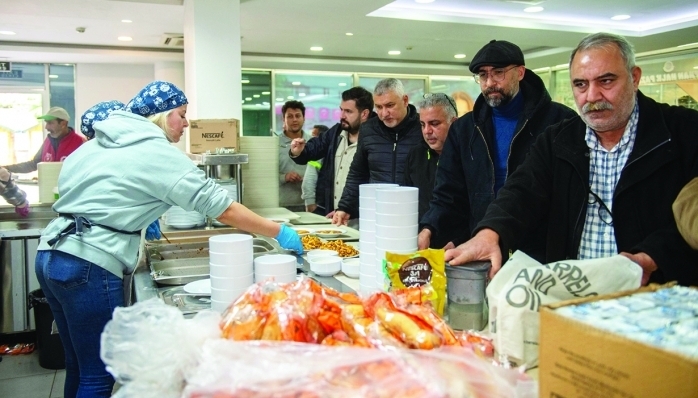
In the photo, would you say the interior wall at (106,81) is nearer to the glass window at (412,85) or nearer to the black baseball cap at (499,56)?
the glass window at (412,85)

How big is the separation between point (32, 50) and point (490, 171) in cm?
696

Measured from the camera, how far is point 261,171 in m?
3.93

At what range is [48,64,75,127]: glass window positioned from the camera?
27.9 ft

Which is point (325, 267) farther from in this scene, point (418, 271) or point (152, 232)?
point (152, 232)

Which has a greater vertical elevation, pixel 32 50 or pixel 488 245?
pixel 32 50

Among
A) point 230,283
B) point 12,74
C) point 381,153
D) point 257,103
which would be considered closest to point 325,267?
point 230,283

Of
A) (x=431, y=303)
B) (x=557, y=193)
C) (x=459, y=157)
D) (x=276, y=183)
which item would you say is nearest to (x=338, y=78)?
(x=276, y=183)

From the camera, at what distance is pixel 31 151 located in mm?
8820

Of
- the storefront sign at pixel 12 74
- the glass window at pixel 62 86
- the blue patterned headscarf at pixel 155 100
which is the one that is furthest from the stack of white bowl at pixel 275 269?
the storefront sign at pixel 12 74

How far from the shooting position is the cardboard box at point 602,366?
63 centimetres

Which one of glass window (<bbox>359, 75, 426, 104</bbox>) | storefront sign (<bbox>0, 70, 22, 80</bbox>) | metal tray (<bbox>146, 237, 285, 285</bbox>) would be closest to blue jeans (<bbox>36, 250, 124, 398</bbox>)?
metal tray (<bbox>146, 237, 285, 285</bbox>)

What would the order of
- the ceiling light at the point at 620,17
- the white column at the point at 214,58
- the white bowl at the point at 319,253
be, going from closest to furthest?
the white bowl at the point at 319,253
the white column at the point at 214,58
the ceiling light at the point at 620,17

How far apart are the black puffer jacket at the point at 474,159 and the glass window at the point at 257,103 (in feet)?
22.5

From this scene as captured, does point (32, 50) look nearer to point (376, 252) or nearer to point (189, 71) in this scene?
point (189, 71)
